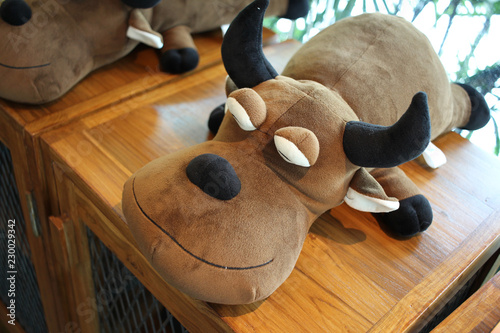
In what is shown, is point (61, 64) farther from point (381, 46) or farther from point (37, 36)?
point (381, 46)

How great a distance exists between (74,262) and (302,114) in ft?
2.03

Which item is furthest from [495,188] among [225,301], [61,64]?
[61,64]

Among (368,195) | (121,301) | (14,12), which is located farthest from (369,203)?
(14,12)

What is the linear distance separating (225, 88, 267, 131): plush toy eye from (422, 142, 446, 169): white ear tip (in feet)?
1.30

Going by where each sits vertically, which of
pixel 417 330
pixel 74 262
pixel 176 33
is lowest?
pixel 74 262

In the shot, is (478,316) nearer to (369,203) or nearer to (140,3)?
(369,203)

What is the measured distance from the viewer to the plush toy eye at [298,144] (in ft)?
1.79

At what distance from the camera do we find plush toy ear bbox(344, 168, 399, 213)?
60 cm

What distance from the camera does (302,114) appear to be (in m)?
0.59

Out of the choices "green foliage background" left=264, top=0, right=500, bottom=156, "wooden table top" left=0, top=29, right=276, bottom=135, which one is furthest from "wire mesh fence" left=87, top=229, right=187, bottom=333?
A: "green foliage background" left=264, top=0, right=500, bottom=156

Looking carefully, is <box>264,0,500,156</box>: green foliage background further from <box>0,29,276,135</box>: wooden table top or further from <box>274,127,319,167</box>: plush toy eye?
<box>274,127,319,167</box>: plush toy eye

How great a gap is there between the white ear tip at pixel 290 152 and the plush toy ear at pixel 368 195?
0.31 ft

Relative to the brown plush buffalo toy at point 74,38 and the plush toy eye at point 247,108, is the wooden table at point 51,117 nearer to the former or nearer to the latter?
the brown plush buffalo toy at point 74,38

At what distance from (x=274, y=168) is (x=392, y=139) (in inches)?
6.0
